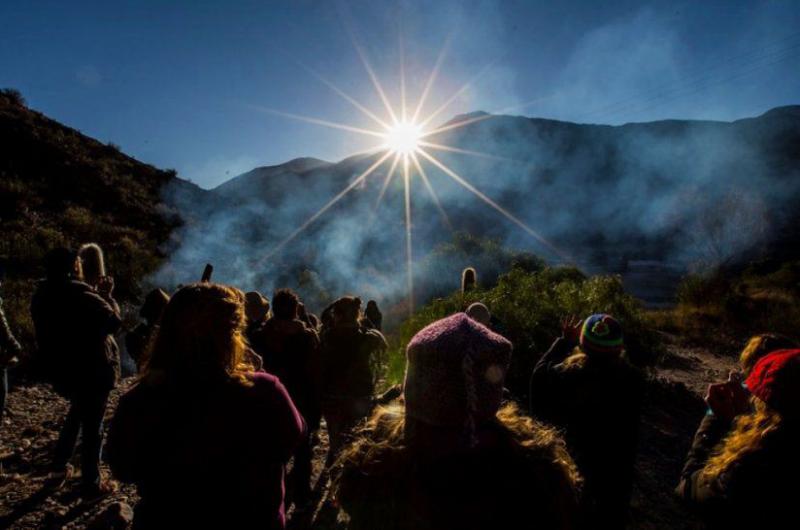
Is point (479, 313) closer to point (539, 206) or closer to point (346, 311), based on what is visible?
point (346, 311)

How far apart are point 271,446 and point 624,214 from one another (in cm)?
5205

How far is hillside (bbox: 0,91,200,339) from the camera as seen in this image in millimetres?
10734

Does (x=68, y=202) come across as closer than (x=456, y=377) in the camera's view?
No

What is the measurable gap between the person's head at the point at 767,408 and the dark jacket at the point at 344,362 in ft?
7.61

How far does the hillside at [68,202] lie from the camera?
10734mm

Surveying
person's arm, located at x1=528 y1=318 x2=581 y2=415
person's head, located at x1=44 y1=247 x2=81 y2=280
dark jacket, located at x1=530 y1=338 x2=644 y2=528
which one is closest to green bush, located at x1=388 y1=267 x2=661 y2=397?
person's arm, located at x1=528 y1=318 x2=581 y2=415

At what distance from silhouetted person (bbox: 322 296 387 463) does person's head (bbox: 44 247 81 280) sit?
1.75 m

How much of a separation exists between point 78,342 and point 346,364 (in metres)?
1.78

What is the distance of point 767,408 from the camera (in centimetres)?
139

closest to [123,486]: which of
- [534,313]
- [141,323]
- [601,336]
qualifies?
[141,323]

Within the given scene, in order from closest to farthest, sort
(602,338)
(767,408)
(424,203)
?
1. (767,408)
2. (602,338)
3. (424,203)

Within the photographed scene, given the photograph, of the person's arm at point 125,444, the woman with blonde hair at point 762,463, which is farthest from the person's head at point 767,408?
the person's arm at point 125,444

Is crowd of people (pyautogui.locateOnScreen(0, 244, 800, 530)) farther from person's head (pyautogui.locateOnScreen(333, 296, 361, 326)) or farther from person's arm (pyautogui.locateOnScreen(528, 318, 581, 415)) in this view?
person's head (pyautogui.locateOnScreen(333, 296, 361, 326))

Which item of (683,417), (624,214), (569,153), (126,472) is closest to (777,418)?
(126,472)
